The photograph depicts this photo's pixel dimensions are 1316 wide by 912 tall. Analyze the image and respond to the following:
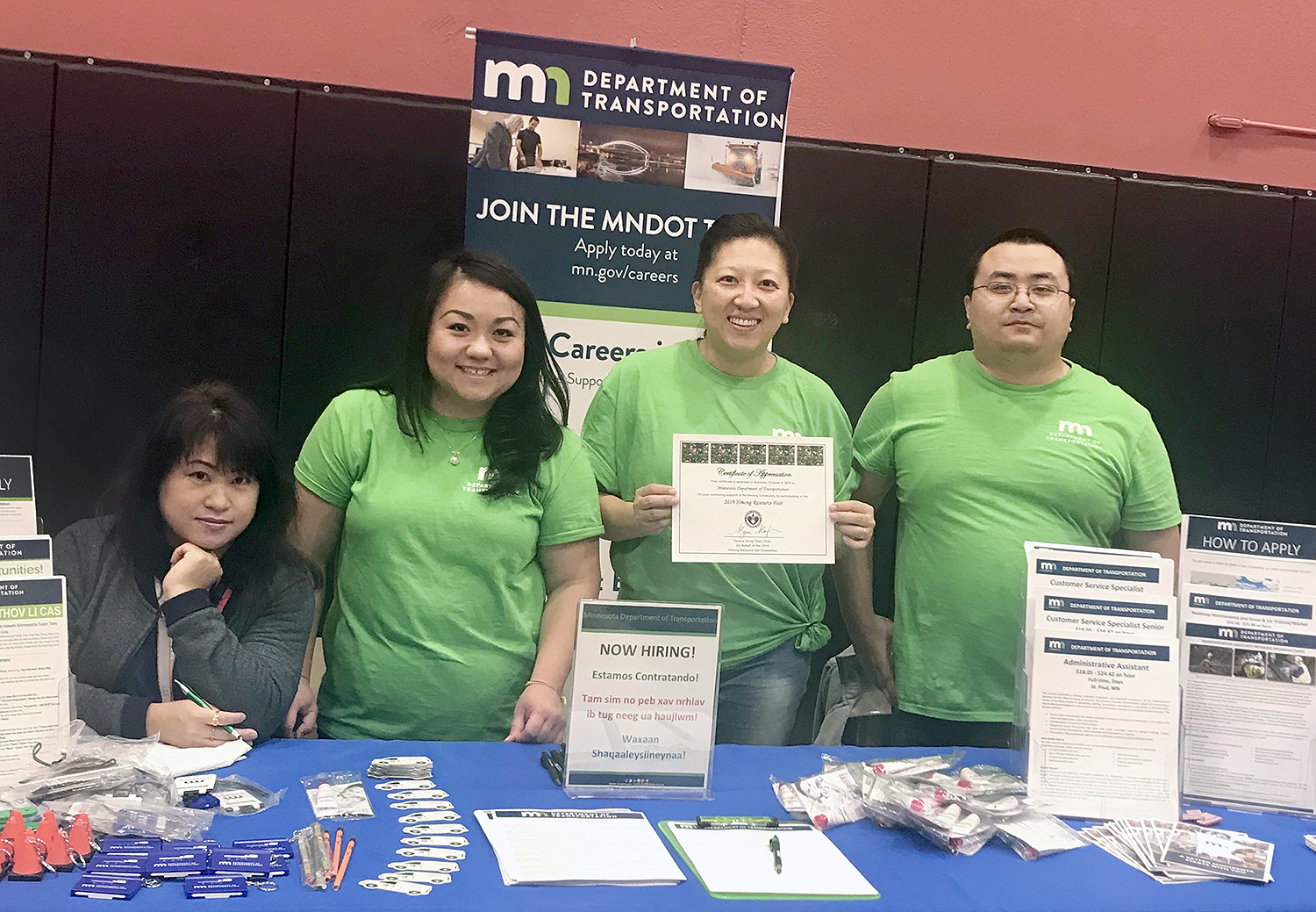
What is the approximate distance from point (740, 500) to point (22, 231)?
2822 millimetres

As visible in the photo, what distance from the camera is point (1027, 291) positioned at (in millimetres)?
2705

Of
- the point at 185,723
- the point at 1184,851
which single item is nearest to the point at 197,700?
the point at 185,723

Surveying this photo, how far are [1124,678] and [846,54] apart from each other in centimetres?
319

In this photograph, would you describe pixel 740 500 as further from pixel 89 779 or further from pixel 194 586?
pixel 89 779

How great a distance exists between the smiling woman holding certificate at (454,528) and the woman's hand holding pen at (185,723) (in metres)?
0.34

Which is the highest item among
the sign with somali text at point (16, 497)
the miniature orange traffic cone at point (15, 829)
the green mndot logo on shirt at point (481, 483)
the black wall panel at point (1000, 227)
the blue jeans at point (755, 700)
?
the black wall panel at point (1000, 227)

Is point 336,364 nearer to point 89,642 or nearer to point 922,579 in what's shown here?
point 89,642

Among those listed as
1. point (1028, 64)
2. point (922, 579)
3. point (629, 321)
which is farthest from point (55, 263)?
point (1028, 64)

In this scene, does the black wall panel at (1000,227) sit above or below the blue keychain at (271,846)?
above

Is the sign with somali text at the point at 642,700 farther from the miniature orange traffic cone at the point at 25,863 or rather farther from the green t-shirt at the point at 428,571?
the miniature orange traffic cone at the point at 25,863

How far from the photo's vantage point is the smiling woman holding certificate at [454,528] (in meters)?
2.29

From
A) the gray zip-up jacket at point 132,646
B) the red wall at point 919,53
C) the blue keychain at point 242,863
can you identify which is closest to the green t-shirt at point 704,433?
the gray zip-up jacket at point 132,646

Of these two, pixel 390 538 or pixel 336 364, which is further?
pixel 336 364

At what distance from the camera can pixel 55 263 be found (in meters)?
3.64
